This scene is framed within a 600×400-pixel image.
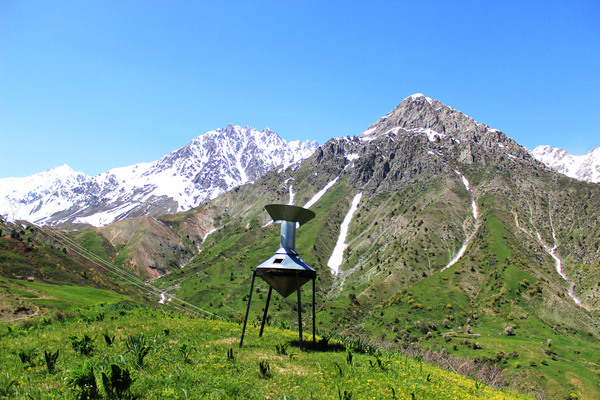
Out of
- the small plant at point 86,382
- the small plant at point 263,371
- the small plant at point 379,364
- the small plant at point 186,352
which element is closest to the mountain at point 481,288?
the small plant at point 379,364

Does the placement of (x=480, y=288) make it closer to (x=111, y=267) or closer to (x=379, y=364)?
(x=379, y=364)

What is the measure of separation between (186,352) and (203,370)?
95.8 inches

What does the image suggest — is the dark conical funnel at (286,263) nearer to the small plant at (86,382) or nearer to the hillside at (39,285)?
the small plant at (86,382)

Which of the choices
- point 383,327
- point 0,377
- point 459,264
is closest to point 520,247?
point 459,264

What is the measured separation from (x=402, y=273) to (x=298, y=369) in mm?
148821

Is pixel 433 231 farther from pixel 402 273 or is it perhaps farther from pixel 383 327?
pixel 383 327

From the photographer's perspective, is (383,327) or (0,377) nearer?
(0,377)

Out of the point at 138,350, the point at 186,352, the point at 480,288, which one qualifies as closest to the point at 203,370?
the point at 186,352

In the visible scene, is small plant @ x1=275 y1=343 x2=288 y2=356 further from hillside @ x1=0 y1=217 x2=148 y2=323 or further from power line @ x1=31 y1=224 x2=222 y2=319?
power line @ x1=31 y1=224 x2=222 y2=319

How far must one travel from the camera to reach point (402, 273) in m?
156

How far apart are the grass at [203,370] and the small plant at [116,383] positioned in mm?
31

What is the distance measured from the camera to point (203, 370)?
14391 mm

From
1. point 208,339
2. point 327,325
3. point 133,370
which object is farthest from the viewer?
point 327,325

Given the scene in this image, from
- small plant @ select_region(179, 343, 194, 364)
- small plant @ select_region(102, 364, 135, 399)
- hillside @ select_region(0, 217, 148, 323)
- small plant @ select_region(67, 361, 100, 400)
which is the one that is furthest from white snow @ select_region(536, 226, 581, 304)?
small plant @ select_region(67, 361, 100, 400)
